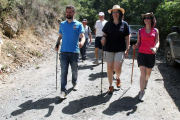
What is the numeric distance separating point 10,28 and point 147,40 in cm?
647

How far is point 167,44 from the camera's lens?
8.39 meters

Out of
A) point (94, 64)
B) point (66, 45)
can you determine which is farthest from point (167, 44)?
point (66, 45)

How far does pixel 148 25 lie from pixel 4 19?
6543 mm

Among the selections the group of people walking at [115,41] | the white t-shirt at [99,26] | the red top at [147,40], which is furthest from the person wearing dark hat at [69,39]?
the white t-shirt at [99,26]

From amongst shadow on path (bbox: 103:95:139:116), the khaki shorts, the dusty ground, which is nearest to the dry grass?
the dusty ground

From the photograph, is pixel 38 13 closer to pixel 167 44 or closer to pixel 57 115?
pixel 167 44

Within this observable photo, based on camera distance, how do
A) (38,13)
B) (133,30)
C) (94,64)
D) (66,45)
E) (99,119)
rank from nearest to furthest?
(99,119)
(66,45)
(94,64)
(38,13)
(133,30)

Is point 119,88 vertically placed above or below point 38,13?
below

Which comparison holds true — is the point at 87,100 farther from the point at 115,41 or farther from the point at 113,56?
the point at 115,41

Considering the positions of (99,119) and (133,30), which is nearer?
(99,119)

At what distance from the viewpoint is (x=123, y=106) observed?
13.9 ft

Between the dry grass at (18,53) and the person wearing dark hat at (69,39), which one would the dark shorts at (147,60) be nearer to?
the person wearing dark hat at (69,39)

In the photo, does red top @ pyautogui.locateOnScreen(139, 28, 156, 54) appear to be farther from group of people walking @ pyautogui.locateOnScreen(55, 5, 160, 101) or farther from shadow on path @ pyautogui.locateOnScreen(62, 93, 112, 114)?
shadow on path @ pyautogui.locateOnScreen(62, 93, 112, 114)

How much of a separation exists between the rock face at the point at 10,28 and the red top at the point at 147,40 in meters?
6.30
